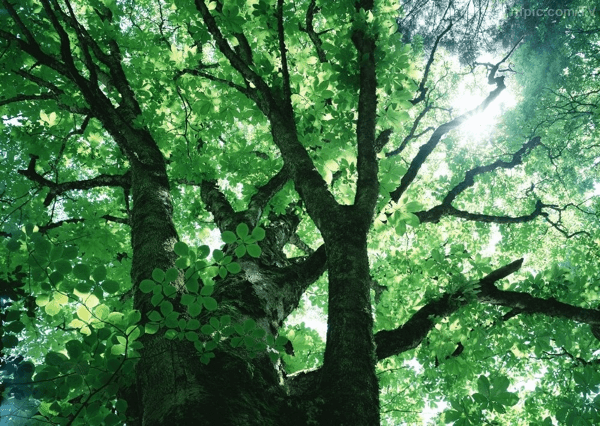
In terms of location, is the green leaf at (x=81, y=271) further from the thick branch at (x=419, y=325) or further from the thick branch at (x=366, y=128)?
the thick branch at (x=419, y=325)

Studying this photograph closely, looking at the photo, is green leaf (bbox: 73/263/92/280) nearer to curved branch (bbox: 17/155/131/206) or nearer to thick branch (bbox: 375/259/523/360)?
thick branch (bbox: 375/259/523/360)

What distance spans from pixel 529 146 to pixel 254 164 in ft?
22.0

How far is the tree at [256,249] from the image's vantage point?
1495mm

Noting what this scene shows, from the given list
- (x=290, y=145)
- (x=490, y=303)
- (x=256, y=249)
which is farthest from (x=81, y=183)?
(x=490, y=303)

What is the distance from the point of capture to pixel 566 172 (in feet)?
28.5

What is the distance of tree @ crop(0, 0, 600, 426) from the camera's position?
1.50m

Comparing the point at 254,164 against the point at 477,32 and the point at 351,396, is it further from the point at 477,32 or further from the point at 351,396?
the point at 477,32

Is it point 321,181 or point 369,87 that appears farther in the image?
point 369,87

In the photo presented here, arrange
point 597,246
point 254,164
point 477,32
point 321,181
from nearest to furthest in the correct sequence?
1. point 321,181
2. point 254,164
3. point 597,246
4. point 477,32

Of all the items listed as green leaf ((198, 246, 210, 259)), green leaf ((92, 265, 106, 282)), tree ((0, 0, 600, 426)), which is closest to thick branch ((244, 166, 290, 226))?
tree ((0, 0, 600, 426))

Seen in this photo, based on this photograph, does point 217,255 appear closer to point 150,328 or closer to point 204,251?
point 204,251

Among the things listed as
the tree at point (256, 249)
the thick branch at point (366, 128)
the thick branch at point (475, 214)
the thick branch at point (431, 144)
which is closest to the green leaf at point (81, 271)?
the tree at point (256, 249)

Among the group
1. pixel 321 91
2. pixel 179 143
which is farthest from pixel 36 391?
pixel 179 143

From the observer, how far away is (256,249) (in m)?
1.62
